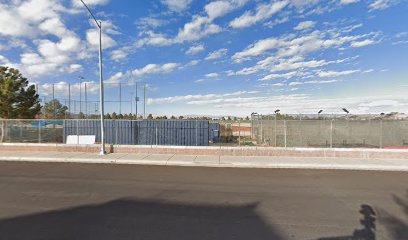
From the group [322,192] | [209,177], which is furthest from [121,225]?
[322,192]

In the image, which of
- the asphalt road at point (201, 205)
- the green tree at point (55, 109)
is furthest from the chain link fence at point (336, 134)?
the green tree at point (55, 109)

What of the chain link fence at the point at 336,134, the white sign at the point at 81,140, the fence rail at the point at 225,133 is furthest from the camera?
the fence rail at the point at 225,133

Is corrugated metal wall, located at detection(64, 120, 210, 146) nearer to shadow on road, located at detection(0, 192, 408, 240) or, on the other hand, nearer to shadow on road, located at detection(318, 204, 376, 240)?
shadow on road, located at detection(0, 192, 408, 240)

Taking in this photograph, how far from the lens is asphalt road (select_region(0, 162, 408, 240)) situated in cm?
442

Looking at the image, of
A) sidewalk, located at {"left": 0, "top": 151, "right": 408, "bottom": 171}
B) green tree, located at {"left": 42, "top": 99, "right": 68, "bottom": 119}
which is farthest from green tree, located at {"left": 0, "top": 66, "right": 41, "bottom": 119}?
sidewalk, located at {"left": 0, "top": 151, "right": 408, "bottom": 171}

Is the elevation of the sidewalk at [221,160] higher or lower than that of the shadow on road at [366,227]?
higher

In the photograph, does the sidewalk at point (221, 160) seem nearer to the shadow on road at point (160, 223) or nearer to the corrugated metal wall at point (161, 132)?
the corrugated metal wall at point (161, 132)

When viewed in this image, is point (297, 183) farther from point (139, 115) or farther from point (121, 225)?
point (139, 115)

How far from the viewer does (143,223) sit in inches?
187

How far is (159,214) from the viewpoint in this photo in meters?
5.23

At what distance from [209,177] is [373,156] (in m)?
9.90

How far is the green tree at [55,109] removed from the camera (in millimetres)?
32500

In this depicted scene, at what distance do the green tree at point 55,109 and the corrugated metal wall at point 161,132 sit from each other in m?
16.8

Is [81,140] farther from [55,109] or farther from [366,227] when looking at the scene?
[55,109]
